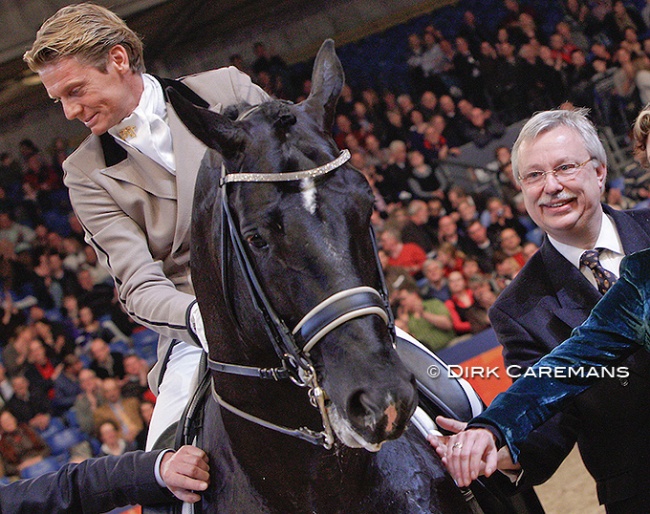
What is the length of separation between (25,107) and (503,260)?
247 inches

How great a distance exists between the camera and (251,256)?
160 centimetres

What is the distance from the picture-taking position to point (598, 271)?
2244 mm

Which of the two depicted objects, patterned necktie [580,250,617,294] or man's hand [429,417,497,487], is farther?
patterned necktie [580,250,617,294]

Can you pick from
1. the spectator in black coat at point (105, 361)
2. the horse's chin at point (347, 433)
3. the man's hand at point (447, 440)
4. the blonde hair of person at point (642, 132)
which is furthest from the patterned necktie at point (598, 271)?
the spectator in black coat at point (105, 361)

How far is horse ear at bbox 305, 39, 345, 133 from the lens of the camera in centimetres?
175

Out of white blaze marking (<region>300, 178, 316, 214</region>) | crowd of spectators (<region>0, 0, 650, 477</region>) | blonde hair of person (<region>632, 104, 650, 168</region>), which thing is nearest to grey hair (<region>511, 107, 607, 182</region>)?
blonde hair of person (<region>632, 104, 650, 168</region>)

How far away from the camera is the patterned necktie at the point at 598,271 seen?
7.28ft

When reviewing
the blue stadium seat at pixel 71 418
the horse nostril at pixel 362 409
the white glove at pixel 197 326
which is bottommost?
the blue stadium seat at pixel 71 418

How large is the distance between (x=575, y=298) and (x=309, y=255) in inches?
42.3

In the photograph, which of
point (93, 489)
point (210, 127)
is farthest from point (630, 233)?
point (93, 489)

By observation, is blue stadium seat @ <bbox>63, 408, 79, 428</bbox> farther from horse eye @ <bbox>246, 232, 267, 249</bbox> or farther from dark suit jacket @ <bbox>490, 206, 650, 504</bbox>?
horse eye @ <bbox>246, 232, 267, 249</bbox>

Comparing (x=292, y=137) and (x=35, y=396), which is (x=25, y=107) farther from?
(x=292, y=137)

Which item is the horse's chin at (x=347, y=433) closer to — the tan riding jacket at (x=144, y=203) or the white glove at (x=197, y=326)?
the white glove at (x=197, y=326)

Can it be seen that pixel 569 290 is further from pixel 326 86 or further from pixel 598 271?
pixel 326 86
